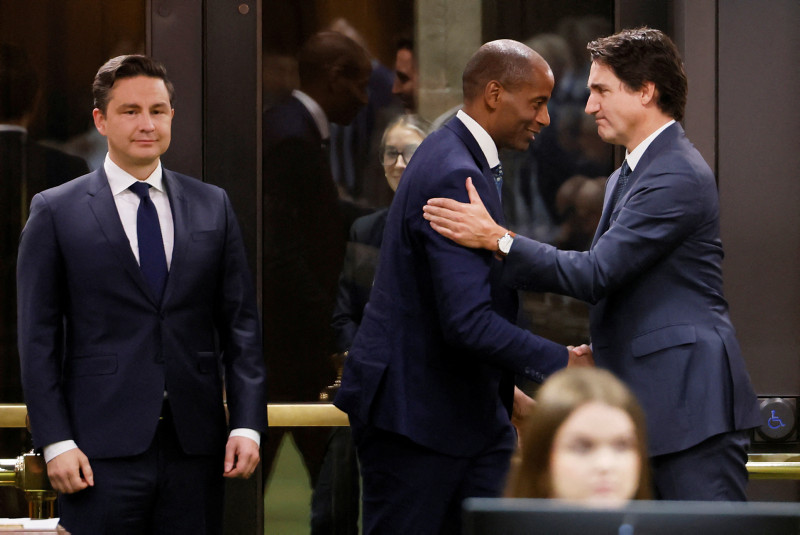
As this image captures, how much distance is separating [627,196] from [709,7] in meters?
1.24

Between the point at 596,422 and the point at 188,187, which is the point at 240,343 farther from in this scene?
the point at 596,422

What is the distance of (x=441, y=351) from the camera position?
10.1ft

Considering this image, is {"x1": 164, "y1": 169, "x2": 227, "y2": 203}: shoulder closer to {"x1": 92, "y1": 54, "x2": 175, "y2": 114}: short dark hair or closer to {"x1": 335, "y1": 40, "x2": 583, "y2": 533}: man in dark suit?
{"x1": 92, "y1": 54, "x2": 175, "y2": 114}: short dark hair

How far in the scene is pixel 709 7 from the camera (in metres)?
4.01

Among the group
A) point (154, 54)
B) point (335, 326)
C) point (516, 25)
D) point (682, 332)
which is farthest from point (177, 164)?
point (682, 332)

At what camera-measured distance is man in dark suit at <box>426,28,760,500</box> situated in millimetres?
2914

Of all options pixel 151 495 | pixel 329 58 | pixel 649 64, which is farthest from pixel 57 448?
pixel 649 64

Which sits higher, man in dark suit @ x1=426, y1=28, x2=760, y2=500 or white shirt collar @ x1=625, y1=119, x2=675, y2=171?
white shirt collar @ x1=625, y1=119, x2=675, y2=171

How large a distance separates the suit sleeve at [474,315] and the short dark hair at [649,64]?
55cm

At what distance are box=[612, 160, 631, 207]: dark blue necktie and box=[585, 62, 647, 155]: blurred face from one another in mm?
56

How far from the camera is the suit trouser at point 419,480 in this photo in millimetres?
3021

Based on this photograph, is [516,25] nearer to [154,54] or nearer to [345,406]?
[154,54]

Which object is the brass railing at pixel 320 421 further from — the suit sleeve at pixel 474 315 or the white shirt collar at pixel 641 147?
the white shirt collar at pixel 641 147

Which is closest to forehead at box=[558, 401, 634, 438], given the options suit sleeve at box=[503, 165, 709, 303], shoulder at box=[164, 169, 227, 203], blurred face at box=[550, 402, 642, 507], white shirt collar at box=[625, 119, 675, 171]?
blurred face at box=[550, 402, 642, 507]
